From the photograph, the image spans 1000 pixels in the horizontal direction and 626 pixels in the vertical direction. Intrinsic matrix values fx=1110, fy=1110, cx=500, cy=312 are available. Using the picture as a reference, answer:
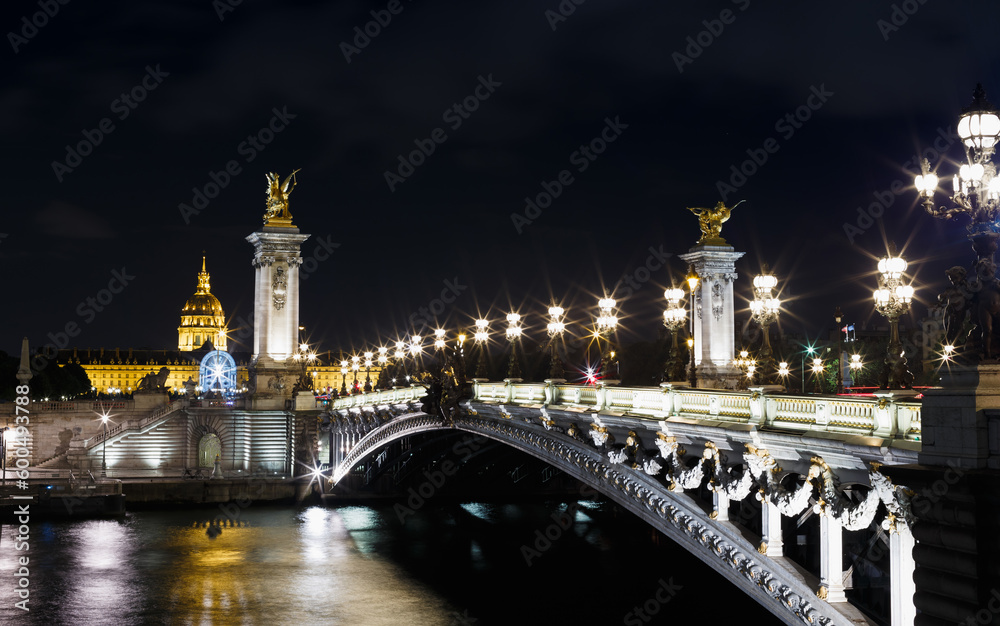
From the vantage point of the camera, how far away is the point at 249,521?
5084 cm

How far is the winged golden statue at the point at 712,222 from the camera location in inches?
1861

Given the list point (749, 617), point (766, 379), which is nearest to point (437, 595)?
point (749, 617)

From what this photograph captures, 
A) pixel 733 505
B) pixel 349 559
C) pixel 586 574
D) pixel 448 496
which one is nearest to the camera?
pixel 733 505

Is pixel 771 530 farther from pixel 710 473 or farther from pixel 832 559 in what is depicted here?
pixel 710 473

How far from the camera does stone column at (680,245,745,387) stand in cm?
4816

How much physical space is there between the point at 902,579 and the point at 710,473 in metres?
8.26

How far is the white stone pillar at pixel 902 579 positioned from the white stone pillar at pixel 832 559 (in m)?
1.70

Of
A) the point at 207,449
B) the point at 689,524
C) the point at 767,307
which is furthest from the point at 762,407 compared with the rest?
the point at 207,449

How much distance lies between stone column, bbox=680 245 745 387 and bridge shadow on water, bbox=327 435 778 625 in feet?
25.1

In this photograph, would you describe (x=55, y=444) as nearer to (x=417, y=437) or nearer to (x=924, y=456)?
(x=417, y=437)

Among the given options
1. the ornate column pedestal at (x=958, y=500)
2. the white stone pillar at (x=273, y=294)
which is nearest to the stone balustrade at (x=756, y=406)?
the ornate column pedestal at (x=958, y=500)

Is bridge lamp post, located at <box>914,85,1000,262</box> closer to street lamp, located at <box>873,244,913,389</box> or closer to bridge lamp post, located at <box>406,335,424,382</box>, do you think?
street lamp, located at <box>873,244,913,389</box>

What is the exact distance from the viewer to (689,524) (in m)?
21.0

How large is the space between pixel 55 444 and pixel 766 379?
5126cm
